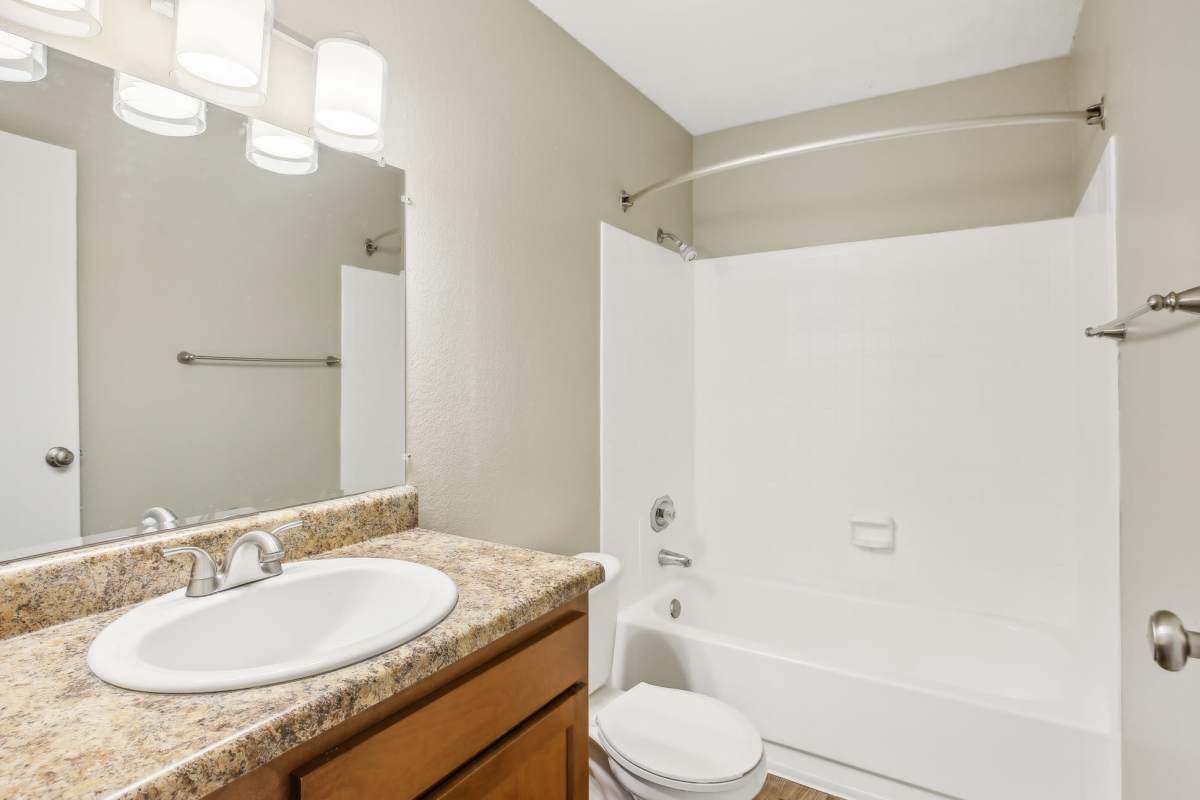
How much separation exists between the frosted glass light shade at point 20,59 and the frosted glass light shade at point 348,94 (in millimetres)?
426

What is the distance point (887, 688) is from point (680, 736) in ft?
2.19

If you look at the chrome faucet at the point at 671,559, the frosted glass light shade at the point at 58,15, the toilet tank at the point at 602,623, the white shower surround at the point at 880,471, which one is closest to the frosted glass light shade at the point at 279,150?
the frosted glass light shade at the point at 58,15

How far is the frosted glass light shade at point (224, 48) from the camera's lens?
3.31 feet

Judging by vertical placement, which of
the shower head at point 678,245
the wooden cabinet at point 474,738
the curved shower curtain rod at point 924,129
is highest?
the curved shower curtain rod at point 924,129

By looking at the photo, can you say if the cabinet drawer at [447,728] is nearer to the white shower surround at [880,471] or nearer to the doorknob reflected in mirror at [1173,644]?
the doorknob reflected in mirror at [1173,644]

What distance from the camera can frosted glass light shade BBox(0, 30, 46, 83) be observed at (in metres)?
0.87

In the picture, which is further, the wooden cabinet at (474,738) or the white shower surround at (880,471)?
the white shower surround at (880,471)

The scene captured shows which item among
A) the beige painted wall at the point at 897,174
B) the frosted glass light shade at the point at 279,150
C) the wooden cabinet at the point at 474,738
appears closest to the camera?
the wooden cabinet at the point at 474,738

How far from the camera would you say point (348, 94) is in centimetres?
124

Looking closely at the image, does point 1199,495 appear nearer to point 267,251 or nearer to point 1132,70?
point 1132,70

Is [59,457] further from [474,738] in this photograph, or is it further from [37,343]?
[474,738]

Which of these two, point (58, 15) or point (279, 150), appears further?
point (279, 150)

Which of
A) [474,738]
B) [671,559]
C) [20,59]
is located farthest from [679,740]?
[20,59]

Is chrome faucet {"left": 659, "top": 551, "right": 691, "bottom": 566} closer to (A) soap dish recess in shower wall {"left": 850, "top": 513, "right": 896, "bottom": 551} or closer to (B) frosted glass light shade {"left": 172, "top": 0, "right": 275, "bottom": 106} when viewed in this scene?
(A) soap dish recess in shower wall {"left": 850, "top": 513, "right": 896, "bottom": 551}
